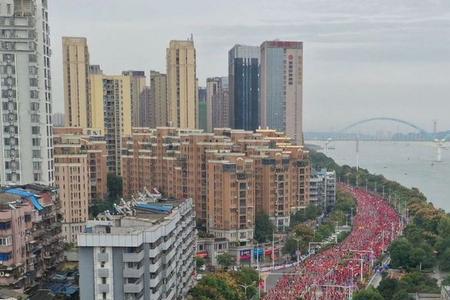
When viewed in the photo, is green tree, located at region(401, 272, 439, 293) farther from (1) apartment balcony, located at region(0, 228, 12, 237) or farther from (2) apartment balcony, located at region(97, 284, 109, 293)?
(1) apartment balcony, located at region(0, 228, 12, 237)

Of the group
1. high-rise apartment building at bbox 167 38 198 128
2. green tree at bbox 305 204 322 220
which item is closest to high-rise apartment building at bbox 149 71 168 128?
high-rise apartment building at bbox 167 38 198 128

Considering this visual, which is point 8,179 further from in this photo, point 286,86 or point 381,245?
point 286,86

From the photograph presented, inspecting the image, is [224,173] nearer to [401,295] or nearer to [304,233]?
[304,233]

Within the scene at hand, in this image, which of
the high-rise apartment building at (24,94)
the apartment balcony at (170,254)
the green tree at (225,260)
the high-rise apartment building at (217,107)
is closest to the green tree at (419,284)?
the green tree at (225,260)

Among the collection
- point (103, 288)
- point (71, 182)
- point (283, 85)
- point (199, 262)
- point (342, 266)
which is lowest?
point (342, 266)

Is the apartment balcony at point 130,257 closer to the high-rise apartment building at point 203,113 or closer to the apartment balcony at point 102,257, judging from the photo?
the apartment balcony at point 102,257

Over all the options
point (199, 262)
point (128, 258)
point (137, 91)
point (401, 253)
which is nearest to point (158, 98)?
point (137, 91)
